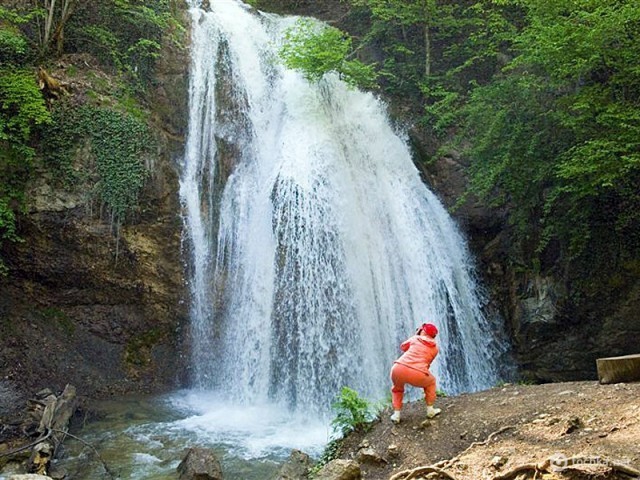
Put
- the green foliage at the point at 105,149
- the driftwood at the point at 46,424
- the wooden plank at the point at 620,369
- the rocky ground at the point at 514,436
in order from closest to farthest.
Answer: the rocky ground at the point at 514,436, the wooden plank at the point at 620,369, the driftwood at the point at 46,424, the green foliage at the point at 105,149

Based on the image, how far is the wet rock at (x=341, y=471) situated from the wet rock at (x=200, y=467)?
70.7 inches

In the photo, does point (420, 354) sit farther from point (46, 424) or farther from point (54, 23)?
point (54, 23)

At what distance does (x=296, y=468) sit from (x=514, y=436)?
2.40 metres

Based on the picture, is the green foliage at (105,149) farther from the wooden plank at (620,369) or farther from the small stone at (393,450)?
the wooden plank at (620,369)

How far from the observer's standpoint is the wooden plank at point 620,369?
5270mm

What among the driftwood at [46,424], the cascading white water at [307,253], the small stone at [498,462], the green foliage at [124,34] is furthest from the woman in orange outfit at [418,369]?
the green foliage at [124,34]

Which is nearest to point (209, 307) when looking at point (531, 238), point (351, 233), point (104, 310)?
point (104, 310)

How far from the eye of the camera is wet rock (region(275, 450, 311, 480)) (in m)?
5.21

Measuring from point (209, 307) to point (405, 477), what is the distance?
25.0ft

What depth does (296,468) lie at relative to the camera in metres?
5.41

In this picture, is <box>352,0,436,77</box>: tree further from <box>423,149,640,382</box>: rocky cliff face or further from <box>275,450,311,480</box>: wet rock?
<box>275,450,311,480</box>: wet rock

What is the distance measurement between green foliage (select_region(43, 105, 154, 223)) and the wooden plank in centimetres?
896

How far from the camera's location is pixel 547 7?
31.2 feet

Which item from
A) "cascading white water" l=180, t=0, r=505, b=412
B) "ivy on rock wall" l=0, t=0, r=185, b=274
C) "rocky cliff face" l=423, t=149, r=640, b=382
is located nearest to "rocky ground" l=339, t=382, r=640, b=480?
"cascading white water" l=180, t=0, r=505, b=412
